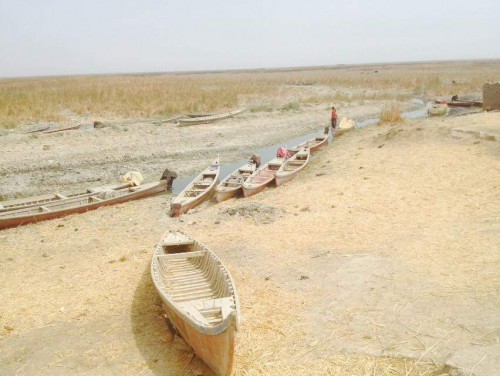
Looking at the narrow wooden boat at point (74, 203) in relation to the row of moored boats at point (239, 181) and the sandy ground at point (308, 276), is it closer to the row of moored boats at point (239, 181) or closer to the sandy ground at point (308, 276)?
the sandy ground at point (308, 276)

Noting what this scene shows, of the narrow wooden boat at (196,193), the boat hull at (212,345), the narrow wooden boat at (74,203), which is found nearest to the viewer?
the boat hull at (212,345)

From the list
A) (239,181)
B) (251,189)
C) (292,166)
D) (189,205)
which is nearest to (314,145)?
(292,166)

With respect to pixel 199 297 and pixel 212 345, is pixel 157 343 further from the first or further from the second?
pixel 212 345

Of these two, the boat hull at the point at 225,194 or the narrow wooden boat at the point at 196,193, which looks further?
the boat hull at the point at 225,194

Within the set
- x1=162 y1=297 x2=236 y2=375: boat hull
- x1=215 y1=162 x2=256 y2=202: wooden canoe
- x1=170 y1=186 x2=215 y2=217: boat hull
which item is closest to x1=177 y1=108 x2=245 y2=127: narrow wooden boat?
x1=215 y1=162 x2=256 y2=202: wooden canoe

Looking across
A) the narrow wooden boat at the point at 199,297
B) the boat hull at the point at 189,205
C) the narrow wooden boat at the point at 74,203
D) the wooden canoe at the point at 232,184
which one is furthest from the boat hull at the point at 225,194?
the narrow wooden boat at the point at 199,297

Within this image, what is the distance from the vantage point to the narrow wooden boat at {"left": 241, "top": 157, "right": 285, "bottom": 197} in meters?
14.2

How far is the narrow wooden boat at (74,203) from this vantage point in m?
12.1

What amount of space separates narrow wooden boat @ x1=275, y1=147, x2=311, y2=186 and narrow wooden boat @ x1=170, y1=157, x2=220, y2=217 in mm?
2368

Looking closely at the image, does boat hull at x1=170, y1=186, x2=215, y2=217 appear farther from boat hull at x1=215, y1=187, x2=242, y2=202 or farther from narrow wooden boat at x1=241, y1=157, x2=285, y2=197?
narrow wooden boat at x1=241, y1=157, x2=285, y2=197

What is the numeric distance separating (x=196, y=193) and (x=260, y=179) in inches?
97.5

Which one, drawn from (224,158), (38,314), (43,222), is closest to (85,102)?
(224,158)

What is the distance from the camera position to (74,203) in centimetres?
1356

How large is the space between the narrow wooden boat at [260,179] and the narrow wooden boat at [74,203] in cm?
316
